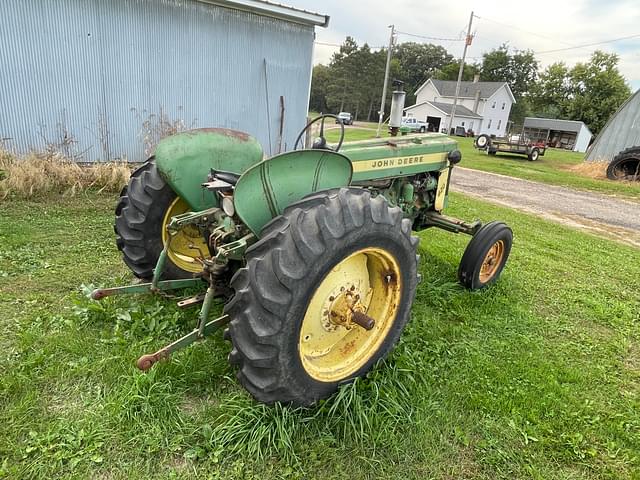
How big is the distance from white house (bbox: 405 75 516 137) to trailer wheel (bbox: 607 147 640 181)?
89.1 feet

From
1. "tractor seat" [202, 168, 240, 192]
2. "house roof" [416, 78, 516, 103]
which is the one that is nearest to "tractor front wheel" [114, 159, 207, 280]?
→ "tractor seat" [202, 168, 240, 192]

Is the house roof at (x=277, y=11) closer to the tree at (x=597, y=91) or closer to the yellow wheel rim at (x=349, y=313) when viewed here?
the yellow wheel rim at (x=349, y=313)

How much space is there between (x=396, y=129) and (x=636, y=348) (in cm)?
254

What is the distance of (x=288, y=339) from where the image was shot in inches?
72.7

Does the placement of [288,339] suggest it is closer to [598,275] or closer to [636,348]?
[636,348]

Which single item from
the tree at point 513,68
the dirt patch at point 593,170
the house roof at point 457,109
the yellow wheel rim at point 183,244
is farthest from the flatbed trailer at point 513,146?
the tree at point 513,68

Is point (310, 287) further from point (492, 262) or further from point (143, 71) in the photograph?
point (143, 71)

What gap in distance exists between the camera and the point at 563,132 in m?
40.9

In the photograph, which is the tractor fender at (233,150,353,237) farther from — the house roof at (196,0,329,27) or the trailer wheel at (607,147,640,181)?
the trailer wheel at (607,147,640,181)

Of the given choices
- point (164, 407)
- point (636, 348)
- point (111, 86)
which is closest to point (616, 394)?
point (636, 348)

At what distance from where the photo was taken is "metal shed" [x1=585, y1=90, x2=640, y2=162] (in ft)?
48.1

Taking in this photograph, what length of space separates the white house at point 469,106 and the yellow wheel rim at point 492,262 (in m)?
38.2

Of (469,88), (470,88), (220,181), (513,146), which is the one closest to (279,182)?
(220,181)

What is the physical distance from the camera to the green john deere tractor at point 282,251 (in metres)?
1.82
